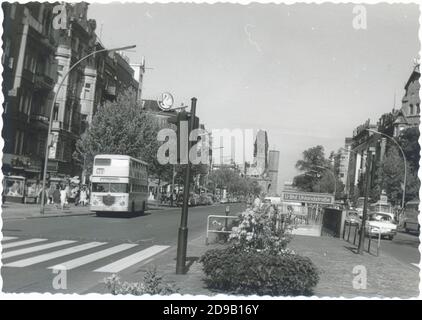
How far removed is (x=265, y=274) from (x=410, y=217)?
128ft

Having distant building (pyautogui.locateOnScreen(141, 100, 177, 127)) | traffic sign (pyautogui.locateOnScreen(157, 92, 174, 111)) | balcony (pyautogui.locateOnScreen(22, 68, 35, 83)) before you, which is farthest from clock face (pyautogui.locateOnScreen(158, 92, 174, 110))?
balcony (pyautogui.locateOnScreen(22, 68, 35, 83))

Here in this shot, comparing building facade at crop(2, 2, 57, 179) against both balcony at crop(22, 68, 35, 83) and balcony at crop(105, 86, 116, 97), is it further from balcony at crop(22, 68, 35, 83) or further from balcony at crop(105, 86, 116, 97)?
balcony at crop(105, 86, 116, 97)

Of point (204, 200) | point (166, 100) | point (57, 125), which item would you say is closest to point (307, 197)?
point (166, 100)

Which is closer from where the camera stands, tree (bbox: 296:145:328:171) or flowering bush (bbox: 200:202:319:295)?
flowering bush (bbox: 200:202:319:295)

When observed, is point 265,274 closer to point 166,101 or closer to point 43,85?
point 166,101

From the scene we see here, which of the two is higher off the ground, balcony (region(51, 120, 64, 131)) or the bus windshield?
balcony (region(51, 120, 64, 131))

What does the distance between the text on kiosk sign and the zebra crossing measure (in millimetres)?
6874

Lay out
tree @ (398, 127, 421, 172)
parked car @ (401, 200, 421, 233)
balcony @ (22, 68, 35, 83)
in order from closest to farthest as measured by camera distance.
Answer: balcony @ (22, 68, 35, 83), parked car @ (401, 200, 421, 233), tree @ (398, 127, 421, 172)

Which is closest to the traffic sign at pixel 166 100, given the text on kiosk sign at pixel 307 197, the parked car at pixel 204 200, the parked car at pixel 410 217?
the text on kiosk sign at pixel 307 197

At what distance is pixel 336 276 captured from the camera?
38.4 ft

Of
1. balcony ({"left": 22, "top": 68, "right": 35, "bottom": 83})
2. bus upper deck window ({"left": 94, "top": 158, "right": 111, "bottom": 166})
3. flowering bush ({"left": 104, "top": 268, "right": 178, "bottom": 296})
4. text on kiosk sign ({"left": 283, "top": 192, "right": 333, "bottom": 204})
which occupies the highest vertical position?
balcony ({"left": 22, "top": 68, "right": 35, "bottom": 83})

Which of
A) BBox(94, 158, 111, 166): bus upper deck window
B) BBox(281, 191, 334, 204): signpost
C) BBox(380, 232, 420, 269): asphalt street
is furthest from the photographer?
BBox(94, 158, 111, 166): bus upper deck window

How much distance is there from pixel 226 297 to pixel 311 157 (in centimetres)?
11863

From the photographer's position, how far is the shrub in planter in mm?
8031
